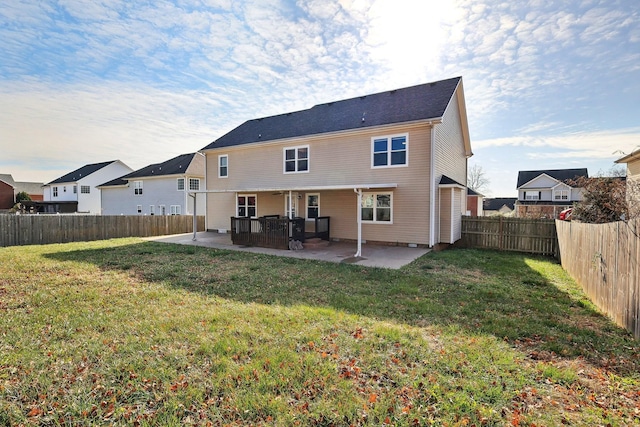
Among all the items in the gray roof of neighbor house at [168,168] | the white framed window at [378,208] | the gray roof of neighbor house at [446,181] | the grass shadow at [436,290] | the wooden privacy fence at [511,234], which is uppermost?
the gray roof of neighbor house at [168,168]

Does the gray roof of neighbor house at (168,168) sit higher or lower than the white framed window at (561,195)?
higher

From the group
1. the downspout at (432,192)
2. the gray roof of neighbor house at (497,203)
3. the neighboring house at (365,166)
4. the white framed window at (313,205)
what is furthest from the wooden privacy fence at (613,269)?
the gray roof of neighbor house at (497,203)

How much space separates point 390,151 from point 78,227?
16.0 m

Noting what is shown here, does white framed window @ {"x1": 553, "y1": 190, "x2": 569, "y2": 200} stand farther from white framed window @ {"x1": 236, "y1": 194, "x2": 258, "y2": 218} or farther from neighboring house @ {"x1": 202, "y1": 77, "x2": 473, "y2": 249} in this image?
white framed window @ {"x1": 236, "y1": 194, "x2": 258, "y2": 218}

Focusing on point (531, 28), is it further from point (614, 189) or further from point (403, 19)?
point (614, 189)

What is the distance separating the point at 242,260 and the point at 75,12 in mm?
8893

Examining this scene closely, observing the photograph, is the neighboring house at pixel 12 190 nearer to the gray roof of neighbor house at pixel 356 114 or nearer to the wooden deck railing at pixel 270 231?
the gray roof of neighbor house at pixel 356 114

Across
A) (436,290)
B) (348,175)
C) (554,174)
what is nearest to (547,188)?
(554,174)

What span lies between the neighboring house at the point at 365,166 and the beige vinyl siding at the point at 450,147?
0.04 metres

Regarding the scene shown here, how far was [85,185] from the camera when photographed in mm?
37438

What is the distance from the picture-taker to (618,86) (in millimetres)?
11367

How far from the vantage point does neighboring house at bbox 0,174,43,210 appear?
4259 centimetres

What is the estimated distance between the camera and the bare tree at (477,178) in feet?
152

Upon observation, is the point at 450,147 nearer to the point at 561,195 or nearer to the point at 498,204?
the point at 561,195
